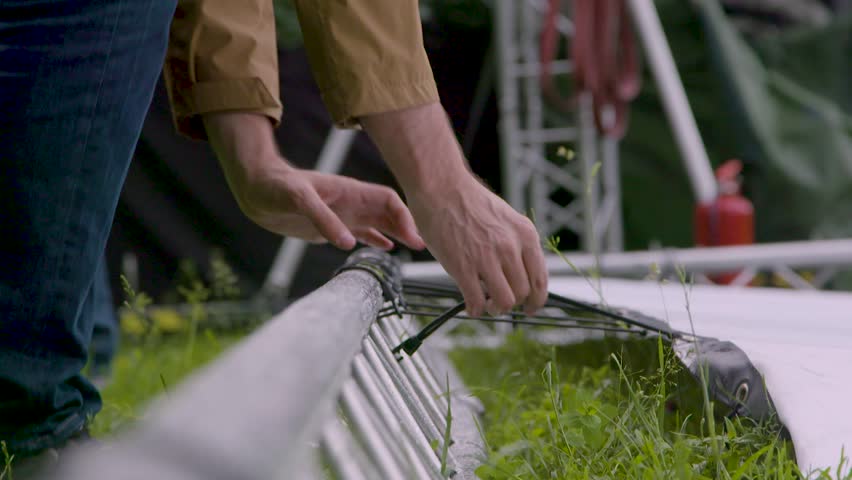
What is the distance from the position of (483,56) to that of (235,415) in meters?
4.96

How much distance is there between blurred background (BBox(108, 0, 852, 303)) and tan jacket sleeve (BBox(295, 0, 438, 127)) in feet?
10.9

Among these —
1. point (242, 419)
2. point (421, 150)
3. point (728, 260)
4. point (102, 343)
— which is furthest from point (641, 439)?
point (728, 260)

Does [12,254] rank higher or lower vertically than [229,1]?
lower

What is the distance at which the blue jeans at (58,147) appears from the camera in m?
1.05

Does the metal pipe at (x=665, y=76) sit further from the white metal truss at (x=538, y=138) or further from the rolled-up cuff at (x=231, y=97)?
the rolled-up cuff at (x=231, y=97)

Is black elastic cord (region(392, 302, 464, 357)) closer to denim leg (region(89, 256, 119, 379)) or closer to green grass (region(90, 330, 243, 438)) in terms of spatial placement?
green grass (region(90, 330, 243, 438))

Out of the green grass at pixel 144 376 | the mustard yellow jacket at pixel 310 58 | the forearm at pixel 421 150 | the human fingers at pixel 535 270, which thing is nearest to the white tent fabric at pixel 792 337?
the human fingers at pixel 535 270

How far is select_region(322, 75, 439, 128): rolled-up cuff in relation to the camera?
3.66ft

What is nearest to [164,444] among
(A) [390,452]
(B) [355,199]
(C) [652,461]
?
(A) [390,452]

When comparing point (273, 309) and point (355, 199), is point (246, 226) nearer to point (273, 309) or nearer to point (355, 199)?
point (273, 309)

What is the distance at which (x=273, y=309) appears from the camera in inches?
140

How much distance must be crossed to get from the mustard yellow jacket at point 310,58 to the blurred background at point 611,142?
3062 mm

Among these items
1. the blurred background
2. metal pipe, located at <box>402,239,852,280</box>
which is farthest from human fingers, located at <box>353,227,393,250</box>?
the blurred background

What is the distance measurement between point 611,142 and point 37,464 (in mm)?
3669
